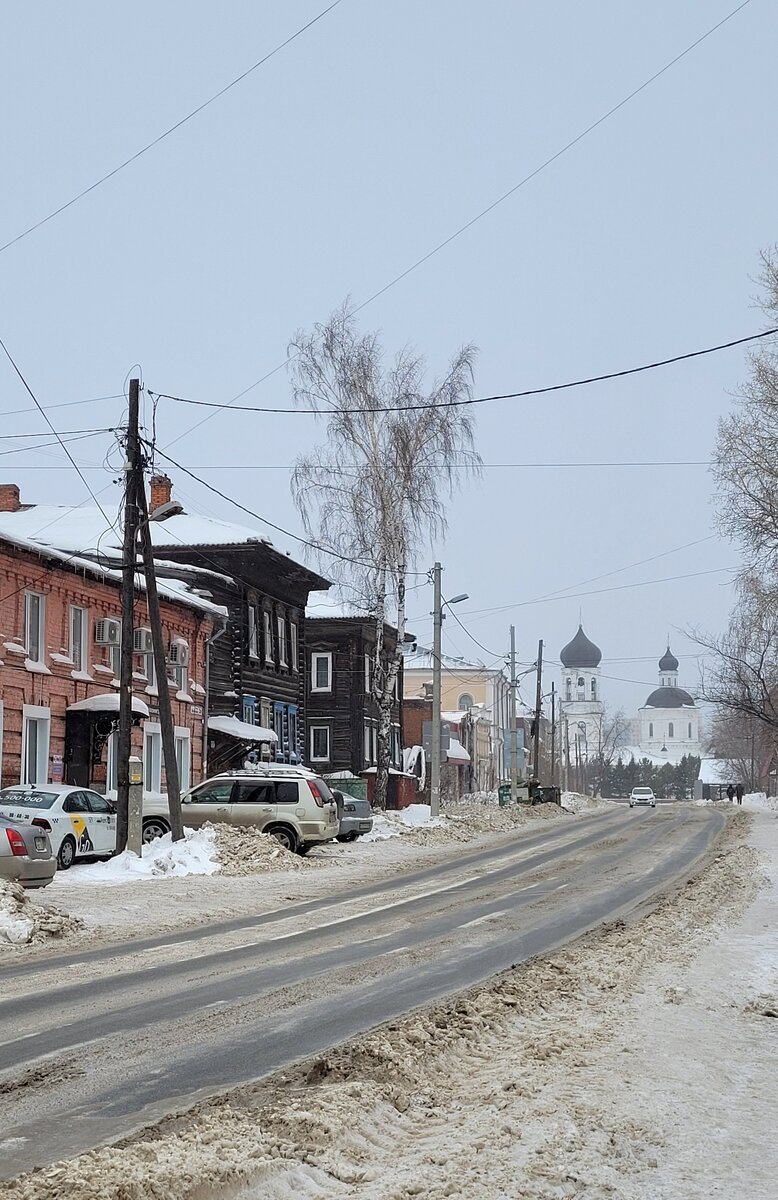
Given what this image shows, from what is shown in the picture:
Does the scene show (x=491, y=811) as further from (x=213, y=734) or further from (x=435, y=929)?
(x=435, y=929)

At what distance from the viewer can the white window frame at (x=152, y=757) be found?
131 feet

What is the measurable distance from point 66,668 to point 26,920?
64.3 feet

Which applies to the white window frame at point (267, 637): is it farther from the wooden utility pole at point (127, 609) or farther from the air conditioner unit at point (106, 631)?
the wooden utility pole at point (127, 609)

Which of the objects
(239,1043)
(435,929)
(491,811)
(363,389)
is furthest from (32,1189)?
(491,811)

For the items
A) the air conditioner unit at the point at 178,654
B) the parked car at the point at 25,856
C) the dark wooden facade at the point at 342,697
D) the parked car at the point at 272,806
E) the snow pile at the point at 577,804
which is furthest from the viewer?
the snow pile at the point at 577,804

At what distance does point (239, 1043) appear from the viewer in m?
9.10

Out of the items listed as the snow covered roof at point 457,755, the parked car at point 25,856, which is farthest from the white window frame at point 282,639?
the parked car at point 25,856

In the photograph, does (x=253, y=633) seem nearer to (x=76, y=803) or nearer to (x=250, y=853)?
(x=250, y=853)

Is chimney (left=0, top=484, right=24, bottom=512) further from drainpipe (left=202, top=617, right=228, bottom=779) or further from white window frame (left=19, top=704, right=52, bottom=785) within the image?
white window frame (left=19, top=704, right=52, bottom=785)

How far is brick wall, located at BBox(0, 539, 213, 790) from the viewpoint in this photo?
3206 centimetres

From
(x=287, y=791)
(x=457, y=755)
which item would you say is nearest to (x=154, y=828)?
(x=287, y=791)

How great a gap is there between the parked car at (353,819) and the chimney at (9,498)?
1663 centimetres

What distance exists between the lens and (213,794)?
30891 millimetres

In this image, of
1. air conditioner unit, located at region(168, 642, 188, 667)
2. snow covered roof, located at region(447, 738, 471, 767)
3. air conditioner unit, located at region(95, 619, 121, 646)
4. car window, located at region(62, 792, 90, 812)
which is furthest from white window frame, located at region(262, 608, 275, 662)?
snow covered roof, located at region(447, 738, 471, 767)
